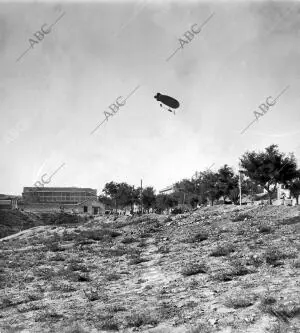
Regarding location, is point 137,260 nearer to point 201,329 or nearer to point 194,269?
point 194,269

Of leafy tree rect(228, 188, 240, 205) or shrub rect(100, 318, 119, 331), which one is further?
leafy tree rect(228, 188, 240, 205)

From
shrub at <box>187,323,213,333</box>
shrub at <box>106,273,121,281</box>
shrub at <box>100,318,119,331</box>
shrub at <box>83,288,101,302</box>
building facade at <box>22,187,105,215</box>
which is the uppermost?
building facade at <box>22,187,105,215</box>

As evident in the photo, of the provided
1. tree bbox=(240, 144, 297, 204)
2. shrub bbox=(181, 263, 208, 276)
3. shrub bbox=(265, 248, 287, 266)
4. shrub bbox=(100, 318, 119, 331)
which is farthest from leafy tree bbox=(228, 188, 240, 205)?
shrub bbox=(100, 318, 119, 331)

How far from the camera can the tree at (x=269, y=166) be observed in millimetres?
43656

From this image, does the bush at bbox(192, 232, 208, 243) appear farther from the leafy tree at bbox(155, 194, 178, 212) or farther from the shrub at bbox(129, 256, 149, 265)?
the leafy tree at bbox(155, 194, 178, 212)

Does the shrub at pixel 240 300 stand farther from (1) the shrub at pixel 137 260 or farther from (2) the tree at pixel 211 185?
(2) the tree at pixel 211 185

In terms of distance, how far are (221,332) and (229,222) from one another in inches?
654

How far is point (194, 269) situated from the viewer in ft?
37.6

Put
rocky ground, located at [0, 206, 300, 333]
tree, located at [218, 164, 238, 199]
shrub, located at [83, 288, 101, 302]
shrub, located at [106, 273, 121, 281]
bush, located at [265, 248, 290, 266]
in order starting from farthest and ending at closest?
tree, located at [218, 164, 238, 199], shrub, located at [106, 273, 121, 281], bush, located at [265, 248, 290, 266], shrub, located at [83, 288, 101, 302], rocky ground, located at [0, 206, 300, 333]

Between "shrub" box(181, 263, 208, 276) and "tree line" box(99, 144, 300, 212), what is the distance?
107 feet

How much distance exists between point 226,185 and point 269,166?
16454mm

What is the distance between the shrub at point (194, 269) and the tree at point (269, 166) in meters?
33.7

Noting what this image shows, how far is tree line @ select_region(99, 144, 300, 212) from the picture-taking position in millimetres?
43969

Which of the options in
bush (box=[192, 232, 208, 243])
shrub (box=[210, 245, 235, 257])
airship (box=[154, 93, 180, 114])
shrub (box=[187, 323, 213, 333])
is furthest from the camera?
airship (box=[154, 93, 180, 114])
